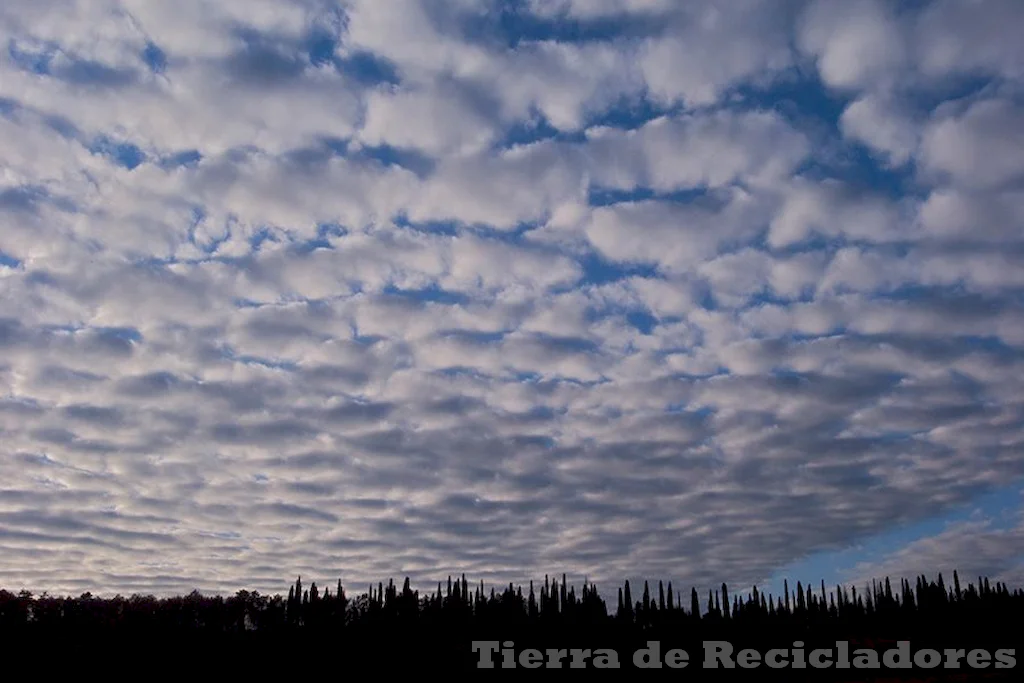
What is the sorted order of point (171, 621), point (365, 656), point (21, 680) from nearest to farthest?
point (21, 680) → point (365, 656) → point (171, 621)

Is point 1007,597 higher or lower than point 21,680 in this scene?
higher

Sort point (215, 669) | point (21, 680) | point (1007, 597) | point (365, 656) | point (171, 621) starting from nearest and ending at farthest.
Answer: point (21, 680), point (215, 669), point (365, 656), point (171, 621), point (1007, 597)

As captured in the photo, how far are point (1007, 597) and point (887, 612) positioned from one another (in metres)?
19.9

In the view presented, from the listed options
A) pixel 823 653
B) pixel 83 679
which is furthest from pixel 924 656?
pixel 83 679

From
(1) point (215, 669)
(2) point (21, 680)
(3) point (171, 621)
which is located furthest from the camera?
(3) point (171, 621)

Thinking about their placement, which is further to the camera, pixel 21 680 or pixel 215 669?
pixel 215 669

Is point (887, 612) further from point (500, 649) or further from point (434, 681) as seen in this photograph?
point (434, 681)

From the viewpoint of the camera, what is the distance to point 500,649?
→ 127 m

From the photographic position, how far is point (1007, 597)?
162875mm

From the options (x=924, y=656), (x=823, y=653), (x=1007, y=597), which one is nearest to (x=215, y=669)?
(x=823, y=653)

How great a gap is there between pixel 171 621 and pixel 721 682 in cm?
8900

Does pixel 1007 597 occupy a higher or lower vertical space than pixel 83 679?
higher

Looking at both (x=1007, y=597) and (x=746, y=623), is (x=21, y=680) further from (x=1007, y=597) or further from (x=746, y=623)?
(x=1007, y=597)

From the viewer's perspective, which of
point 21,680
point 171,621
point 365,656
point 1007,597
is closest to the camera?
point 21,680
